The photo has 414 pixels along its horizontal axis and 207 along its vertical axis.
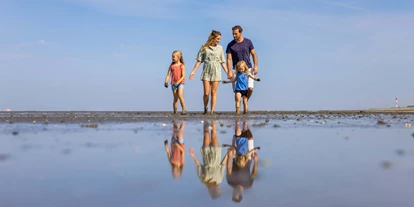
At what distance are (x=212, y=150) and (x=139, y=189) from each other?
2.30 metres

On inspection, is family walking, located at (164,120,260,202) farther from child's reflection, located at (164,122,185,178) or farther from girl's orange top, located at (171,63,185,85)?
girl's orange top, located at (171,63,185,85)

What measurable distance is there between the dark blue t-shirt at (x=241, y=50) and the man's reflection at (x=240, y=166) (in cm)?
1026

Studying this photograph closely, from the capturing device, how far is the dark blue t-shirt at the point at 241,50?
54.9 ft

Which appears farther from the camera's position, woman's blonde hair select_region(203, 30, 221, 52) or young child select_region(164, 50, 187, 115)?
young child select_region(164, 50, 187, 115)

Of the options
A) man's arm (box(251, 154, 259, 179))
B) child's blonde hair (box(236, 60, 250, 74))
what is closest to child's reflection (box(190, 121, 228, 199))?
man's arm (box(251, 154, 259, 179))

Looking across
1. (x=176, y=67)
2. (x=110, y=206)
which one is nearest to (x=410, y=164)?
(x=110, y=206)

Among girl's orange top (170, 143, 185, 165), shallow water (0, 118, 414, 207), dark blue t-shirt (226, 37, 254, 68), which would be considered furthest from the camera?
dark blue t-shirt (226, 37, 254, 68)

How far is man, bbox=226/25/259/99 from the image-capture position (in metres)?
16.7

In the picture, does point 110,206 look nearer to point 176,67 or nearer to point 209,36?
point 209,36

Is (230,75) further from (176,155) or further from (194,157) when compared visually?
(194,157)

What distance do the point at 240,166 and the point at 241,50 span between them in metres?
12.6

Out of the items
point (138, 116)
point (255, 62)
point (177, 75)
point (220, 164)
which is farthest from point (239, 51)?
point (220, 164)

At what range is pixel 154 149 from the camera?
5715 millimetres

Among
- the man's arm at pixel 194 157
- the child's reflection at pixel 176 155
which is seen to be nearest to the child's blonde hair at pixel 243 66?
the child's reflection at pixel 176 155
